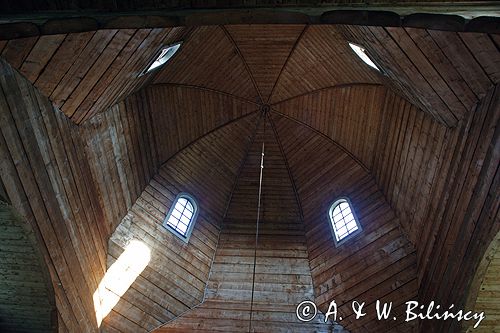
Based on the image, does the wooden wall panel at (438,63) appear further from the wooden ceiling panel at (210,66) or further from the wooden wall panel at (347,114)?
the wooden ceiling panel at (210,66)

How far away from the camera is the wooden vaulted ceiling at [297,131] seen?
6438 millimetres

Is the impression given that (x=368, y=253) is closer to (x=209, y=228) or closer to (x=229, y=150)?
(x=209, y=228)

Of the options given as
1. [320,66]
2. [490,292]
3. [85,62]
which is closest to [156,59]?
[85,62]

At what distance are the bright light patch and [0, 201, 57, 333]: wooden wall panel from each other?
1045 millimetres

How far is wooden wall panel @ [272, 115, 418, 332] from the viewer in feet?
30.4

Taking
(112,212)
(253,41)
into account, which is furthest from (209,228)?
(253,41)

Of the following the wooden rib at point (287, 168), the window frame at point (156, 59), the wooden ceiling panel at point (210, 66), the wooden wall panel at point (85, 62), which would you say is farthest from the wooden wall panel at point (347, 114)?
the wooden wall panel at point (85, 62)

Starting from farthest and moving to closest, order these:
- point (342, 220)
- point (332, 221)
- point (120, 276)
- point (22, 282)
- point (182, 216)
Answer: point (182, 216)
point (332, 221)
point (342, 220)
point (120, 276)
point (22, 282)

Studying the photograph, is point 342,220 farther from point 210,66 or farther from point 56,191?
point 56,191

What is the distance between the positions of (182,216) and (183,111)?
3.04 meters

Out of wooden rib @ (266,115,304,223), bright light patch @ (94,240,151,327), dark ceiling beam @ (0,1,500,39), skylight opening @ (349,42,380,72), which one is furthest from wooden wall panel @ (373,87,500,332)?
bright light patch @ (94,240,151,327)

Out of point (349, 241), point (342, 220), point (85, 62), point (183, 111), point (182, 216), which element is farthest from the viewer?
point (183, 111)

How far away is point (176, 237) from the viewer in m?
11.0

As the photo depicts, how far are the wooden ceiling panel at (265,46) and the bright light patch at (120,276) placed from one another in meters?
5.81
